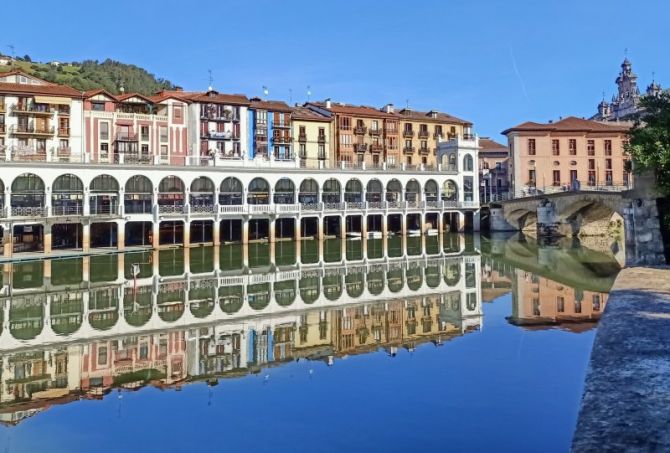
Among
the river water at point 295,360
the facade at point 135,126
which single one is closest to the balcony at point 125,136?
the facade at point 135,126

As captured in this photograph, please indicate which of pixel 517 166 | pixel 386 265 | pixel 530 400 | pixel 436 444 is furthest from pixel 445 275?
pixel 517 166

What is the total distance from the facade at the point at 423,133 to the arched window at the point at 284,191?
1945cm

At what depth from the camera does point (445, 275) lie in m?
33.7

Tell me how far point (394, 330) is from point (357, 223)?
52614mm

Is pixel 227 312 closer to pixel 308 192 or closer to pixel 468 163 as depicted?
pixel 308 192

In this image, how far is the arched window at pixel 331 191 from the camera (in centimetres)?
6854

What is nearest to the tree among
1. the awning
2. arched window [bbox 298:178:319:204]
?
arched window [bbox 298:178:319:204]

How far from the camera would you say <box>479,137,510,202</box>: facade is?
91.1 meters

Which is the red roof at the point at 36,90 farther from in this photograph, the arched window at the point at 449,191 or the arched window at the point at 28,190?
the arched window at the point at 449,191

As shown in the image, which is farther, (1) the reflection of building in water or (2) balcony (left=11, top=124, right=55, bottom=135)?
(2) balcony (left=11, top=124, right=55, bottom=135)

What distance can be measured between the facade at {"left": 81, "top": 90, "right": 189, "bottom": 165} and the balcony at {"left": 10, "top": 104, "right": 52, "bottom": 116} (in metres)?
3.64

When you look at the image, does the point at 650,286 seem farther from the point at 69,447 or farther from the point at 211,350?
the point at 69,447

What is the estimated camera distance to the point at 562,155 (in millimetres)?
72875

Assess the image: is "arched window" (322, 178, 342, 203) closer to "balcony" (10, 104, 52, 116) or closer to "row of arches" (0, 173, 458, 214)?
"row of arches" (0, 173, 458, 214)
